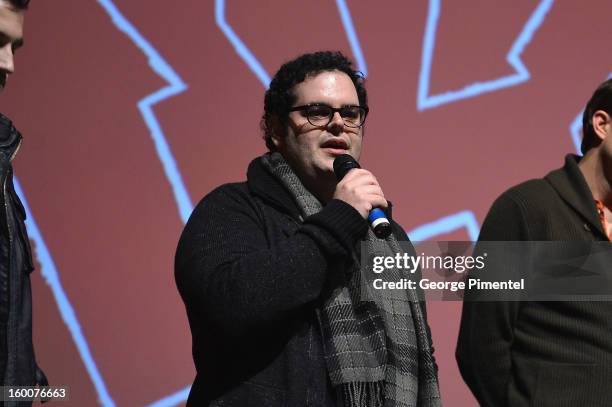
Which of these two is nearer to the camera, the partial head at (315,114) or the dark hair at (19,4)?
the dark hair at (19,4)

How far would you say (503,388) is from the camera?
188 centimetres

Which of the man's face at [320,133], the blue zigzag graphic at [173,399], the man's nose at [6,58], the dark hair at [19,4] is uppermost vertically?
the man's face at [320,133]

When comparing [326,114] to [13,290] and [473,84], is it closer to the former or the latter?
[13,290]

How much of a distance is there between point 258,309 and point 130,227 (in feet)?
3.62

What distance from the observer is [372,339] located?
1743 millimetres

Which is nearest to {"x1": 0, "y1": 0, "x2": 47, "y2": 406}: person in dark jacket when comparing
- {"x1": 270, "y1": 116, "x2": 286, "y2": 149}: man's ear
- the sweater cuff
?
the sweater cuff

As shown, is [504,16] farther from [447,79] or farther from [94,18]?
[94,18]

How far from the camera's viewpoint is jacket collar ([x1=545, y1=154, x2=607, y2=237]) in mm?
1922

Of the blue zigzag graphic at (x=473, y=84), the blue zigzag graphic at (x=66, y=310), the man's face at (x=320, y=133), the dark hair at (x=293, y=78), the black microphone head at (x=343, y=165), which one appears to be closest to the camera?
the black microphone head at (x=343, y=165)

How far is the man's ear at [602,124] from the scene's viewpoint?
2076mm

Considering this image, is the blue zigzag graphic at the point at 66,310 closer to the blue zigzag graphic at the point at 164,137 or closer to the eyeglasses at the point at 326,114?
the blue zigzag graphic at the point at 164,137

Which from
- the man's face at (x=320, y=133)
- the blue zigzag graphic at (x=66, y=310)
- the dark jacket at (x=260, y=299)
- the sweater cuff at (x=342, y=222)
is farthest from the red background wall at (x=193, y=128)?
the sweater cuff at (x=342, y=222)

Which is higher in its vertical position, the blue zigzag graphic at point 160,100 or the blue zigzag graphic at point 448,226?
the blue zigzag graphic at point 160,100

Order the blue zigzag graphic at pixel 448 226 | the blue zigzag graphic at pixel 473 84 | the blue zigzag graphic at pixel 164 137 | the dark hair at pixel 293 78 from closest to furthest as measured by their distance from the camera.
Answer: the dark hair at pixel 293 78
the blue zigzag graphic at pixel 164 137
the blue zigzag graphic at pixel 448 226
the blue zigzag graphic at pixel 473 84
